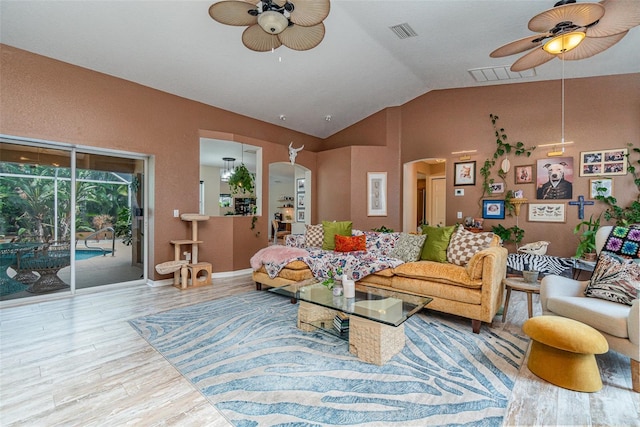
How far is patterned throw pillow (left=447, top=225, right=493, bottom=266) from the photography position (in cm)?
349

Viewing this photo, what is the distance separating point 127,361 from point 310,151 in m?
5.83

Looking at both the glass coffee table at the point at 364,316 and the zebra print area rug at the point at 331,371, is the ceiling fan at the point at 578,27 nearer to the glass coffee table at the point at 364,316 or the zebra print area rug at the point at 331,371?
the glass coffee table at the point at 364,316

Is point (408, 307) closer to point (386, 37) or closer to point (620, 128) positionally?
point (386, 37)

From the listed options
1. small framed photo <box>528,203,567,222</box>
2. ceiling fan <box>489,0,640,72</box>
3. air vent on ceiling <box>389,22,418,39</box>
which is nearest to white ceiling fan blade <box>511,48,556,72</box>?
ceiling fan <box>489,0,640,72</box>

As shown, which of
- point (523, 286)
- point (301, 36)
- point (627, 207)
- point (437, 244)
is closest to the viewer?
point (301, 36)

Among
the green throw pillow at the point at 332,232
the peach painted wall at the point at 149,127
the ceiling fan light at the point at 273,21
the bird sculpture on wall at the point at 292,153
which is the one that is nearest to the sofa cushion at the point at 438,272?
the green throw pillow at the point at 332,232

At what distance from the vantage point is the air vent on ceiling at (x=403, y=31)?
4002 mm

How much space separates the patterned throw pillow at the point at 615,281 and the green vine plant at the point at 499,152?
9.81 ft

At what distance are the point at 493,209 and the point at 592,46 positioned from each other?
3247 mm

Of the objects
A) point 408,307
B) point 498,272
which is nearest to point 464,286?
point 498,272

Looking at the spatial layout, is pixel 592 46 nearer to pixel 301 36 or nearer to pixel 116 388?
pixel 301 36

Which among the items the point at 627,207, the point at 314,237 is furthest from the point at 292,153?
the point at 627,207

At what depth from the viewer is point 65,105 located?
13.1ft

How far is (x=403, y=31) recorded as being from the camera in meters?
4.12
